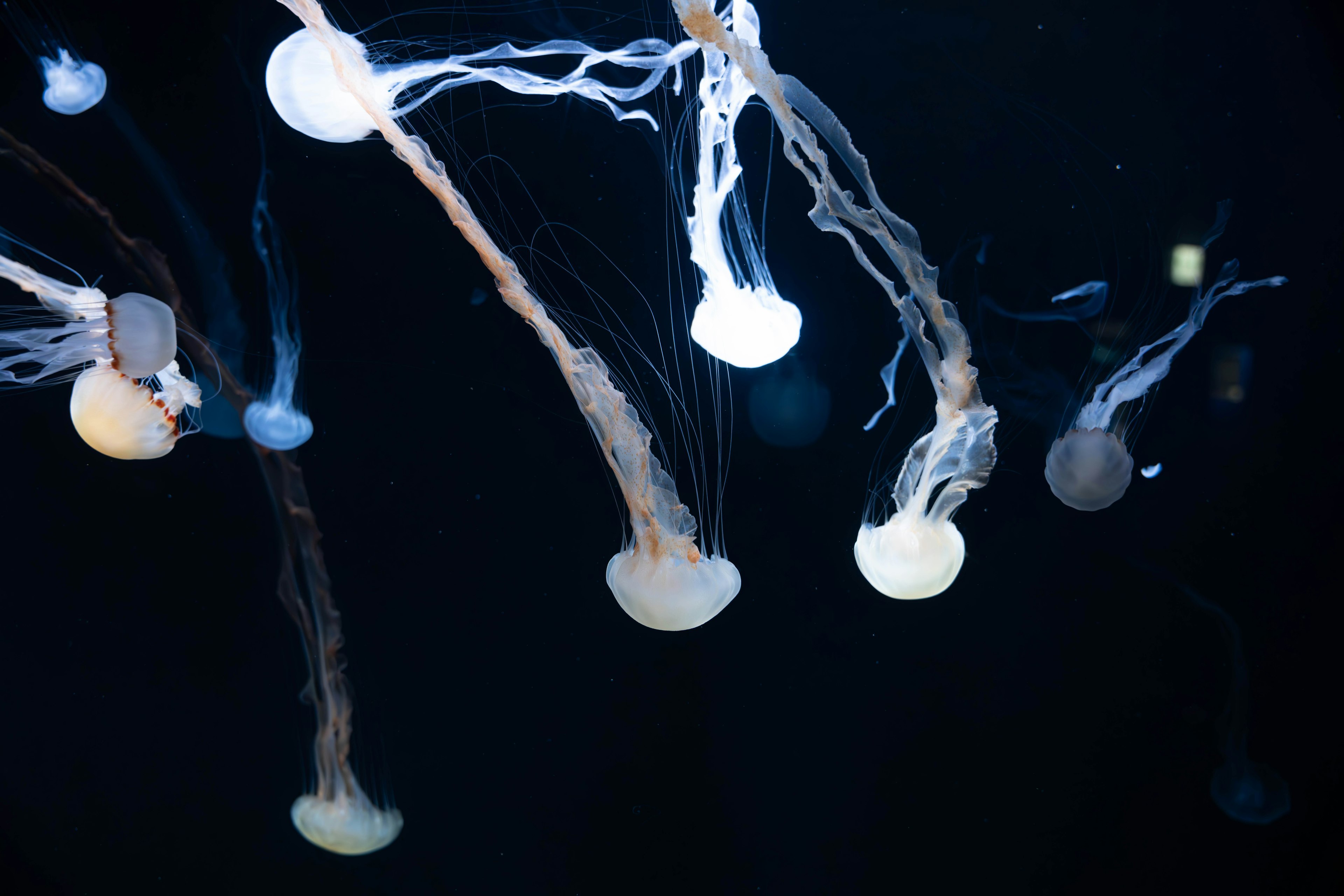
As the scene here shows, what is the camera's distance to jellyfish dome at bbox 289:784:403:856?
2320mm

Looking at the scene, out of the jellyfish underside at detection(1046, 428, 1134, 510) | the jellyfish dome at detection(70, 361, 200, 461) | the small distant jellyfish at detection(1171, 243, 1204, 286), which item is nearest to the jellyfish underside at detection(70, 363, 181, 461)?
the jellyfish dome at detection(70, 361, 200, 461)

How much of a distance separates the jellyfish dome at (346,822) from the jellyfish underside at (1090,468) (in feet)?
7.55

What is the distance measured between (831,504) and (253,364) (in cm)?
168

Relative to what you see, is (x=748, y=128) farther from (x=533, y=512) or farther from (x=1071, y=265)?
(x=533, y=512)

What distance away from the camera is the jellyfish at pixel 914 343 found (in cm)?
151

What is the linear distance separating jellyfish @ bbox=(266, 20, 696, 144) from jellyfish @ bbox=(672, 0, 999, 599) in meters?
0.17

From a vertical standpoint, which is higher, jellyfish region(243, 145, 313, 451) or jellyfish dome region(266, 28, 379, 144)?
jellyfish dome region(266, 28, 379, 144)

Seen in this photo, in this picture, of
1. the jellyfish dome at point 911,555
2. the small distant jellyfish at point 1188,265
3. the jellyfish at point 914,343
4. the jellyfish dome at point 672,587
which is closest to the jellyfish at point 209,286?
the jellyfish dome at point 672,587

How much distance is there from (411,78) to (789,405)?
1264mm

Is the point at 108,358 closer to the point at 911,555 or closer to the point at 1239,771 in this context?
the point at 911,555

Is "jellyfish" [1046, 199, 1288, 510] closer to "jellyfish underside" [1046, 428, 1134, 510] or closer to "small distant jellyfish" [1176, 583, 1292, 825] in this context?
"jellyfish underside" [1046, 428, 1134, 510]

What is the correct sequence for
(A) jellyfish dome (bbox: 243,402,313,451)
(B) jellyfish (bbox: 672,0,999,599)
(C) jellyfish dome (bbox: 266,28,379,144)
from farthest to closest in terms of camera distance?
1. (A) jellyfish dome (bbox: 243,402,313,451)
2. (C) jellyfish dome (bbox: 266,28,379,144)
3. (B) jellyfish (bbox: 672,0,999,599)

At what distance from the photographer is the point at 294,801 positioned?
2389 mm

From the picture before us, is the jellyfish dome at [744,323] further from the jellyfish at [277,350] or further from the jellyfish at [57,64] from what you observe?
the jellyfish at [57,64]
